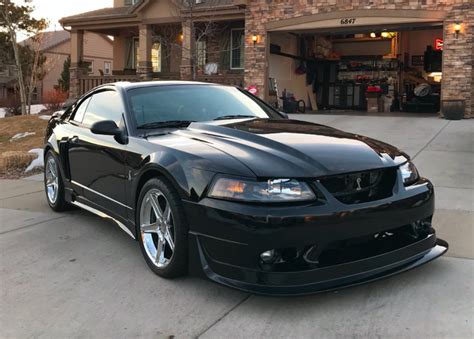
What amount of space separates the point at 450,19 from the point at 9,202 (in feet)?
42.4

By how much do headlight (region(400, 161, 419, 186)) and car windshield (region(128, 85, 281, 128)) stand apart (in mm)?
1616

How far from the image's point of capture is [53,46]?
131 feet

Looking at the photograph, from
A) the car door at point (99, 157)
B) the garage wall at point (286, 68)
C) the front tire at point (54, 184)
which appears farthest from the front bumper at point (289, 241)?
the garage wall at point (286, 68)

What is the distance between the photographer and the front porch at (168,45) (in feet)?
62.0

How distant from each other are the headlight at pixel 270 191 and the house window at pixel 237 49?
1791cm

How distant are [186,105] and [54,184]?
2.22 meters

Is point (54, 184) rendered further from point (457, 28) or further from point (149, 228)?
point (457, 28)

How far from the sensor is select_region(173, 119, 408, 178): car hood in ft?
10.8

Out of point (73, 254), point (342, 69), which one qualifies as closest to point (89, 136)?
point (73, 254)

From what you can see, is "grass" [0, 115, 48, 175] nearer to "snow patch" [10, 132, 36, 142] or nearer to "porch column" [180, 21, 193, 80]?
"snow patch" [10, 132, 36, 142]

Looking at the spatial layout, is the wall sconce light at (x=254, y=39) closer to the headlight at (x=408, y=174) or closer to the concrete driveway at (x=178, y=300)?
the concrete driveway at (x=178, y=300)

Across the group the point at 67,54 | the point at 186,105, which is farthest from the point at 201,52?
the point at 67,54

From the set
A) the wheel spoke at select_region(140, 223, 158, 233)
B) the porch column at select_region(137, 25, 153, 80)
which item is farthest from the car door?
the porch column at select_region(137, 25, 153, 80)

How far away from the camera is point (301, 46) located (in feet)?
67.3
